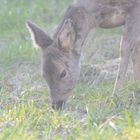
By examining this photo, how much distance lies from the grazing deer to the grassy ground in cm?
26

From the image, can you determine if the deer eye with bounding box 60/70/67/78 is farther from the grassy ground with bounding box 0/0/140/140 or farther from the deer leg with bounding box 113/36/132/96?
the deer leg with bounding box 113/36/132/96

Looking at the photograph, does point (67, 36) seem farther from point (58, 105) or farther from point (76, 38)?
point (58, 105)

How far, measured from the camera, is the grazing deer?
909cm

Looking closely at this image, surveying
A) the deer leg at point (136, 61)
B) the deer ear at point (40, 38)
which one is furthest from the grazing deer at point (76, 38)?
the deer leg at point (136, 61)

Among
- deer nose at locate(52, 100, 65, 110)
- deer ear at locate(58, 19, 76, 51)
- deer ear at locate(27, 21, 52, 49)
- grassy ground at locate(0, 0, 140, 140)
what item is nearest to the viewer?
grassy ground at locate(0, 0, 140, 140)

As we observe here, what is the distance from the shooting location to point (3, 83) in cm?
1007

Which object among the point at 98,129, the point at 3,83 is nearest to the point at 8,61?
the point at 3,83

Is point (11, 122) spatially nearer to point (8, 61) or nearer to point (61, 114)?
point (61, 114)

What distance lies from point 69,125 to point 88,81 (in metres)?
2.75

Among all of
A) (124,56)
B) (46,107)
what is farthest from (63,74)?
(124,56)

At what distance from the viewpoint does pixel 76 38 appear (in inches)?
370

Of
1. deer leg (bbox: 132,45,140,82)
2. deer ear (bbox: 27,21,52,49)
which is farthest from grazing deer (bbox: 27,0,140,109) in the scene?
deer leg (bbox: 132,45,140,82)

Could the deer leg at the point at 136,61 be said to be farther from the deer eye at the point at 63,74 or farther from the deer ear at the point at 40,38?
the deer ear at the point at 40,38

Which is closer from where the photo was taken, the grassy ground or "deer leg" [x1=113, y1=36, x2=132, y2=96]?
the grassy ground
